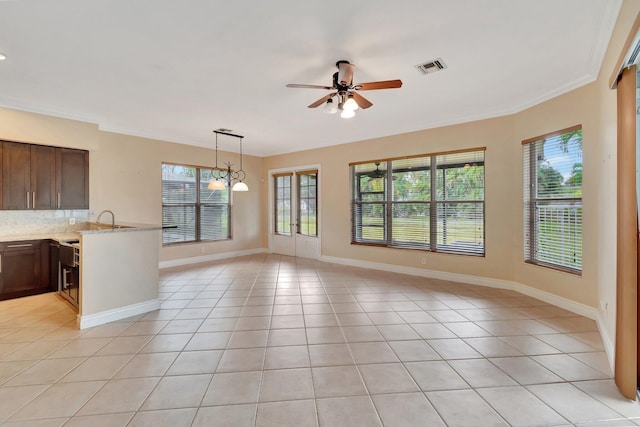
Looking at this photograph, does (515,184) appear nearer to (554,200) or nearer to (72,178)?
(554,200)

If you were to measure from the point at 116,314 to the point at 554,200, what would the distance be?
582 centimetres

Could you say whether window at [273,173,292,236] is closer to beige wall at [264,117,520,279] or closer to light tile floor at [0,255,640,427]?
beige wall at [264,117,520,279]

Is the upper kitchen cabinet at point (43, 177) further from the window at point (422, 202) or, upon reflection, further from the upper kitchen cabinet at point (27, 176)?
the window at point (422, 202)

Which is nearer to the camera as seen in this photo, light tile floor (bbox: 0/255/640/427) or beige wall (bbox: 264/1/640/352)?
light tile floor (bbox: 0/255/640/427)

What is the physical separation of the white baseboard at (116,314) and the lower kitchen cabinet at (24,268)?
1811 millimetres

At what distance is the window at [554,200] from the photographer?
3.57m

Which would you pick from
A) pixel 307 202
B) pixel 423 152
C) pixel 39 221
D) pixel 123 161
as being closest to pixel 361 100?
pixel 423 152

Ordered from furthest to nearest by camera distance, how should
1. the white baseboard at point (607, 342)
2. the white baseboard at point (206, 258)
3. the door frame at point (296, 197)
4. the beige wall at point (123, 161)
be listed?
the door frame at point (296, 197), the white baseboard at point (206, 258), the beige wall at point (123, 161), the white baseboard at point (607, 342)

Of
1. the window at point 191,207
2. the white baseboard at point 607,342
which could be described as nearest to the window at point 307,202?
the window at point 191,207

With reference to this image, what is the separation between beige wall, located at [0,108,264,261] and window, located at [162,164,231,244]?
178mm

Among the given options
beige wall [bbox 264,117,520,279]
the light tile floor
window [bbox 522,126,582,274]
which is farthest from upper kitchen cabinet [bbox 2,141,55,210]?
window [bbox 522,126,582,274]

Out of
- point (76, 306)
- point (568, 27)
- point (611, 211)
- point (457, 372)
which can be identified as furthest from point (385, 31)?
point (76, 306)

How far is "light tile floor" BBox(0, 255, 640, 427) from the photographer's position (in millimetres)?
1863

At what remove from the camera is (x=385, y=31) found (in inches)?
97.3
